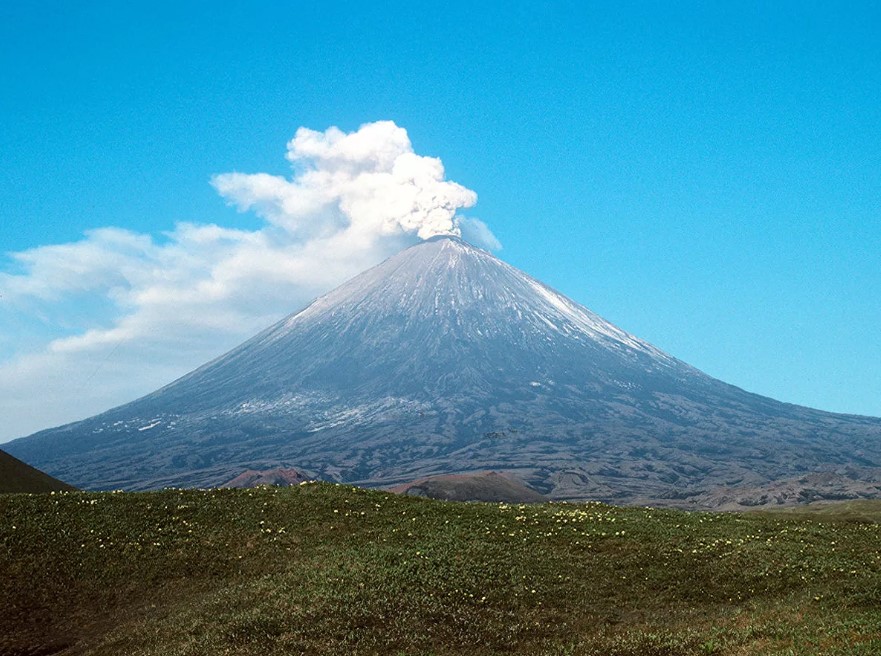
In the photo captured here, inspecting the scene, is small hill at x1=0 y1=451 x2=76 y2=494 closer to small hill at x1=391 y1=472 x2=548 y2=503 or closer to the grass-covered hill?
the grass-covered hill

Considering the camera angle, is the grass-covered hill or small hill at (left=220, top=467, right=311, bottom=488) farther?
Answer: small hill at (left=220, top=467, right=311, bottom=488)

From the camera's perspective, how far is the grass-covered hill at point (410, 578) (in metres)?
23.6

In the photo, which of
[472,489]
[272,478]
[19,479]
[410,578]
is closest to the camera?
[410,578]

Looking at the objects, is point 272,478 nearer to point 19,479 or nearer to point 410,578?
point 19,479

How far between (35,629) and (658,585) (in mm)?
21010

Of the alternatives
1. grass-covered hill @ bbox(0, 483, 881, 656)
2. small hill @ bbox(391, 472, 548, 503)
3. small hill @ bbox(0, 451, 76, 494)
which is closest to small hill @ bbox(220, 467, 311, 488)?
small hill @ bbox(391, 472, 548, 503)

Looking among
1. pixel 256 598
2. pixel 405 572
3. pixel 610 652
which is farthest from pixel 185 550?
pixel 610 652

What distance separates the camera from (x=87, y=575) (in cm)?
2914

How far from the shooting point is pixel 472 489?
4897 inches

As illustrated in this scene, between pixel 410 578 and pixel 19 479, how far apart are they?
3519 centimetres

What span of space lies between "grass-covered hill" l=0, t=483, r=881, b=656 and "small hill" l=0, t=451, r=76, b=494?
56.4 feet

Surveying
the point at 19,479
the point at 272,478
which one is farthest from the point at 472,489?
the point at 19,479

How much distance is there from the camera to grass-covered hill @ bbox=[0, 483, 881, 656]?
2359 centimetres

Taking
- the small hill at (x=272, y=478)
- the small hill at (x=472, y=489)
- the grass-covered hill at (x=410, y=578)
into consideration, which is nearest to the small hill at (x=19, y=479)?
the grass-covered hill at (x=410, y=578)
